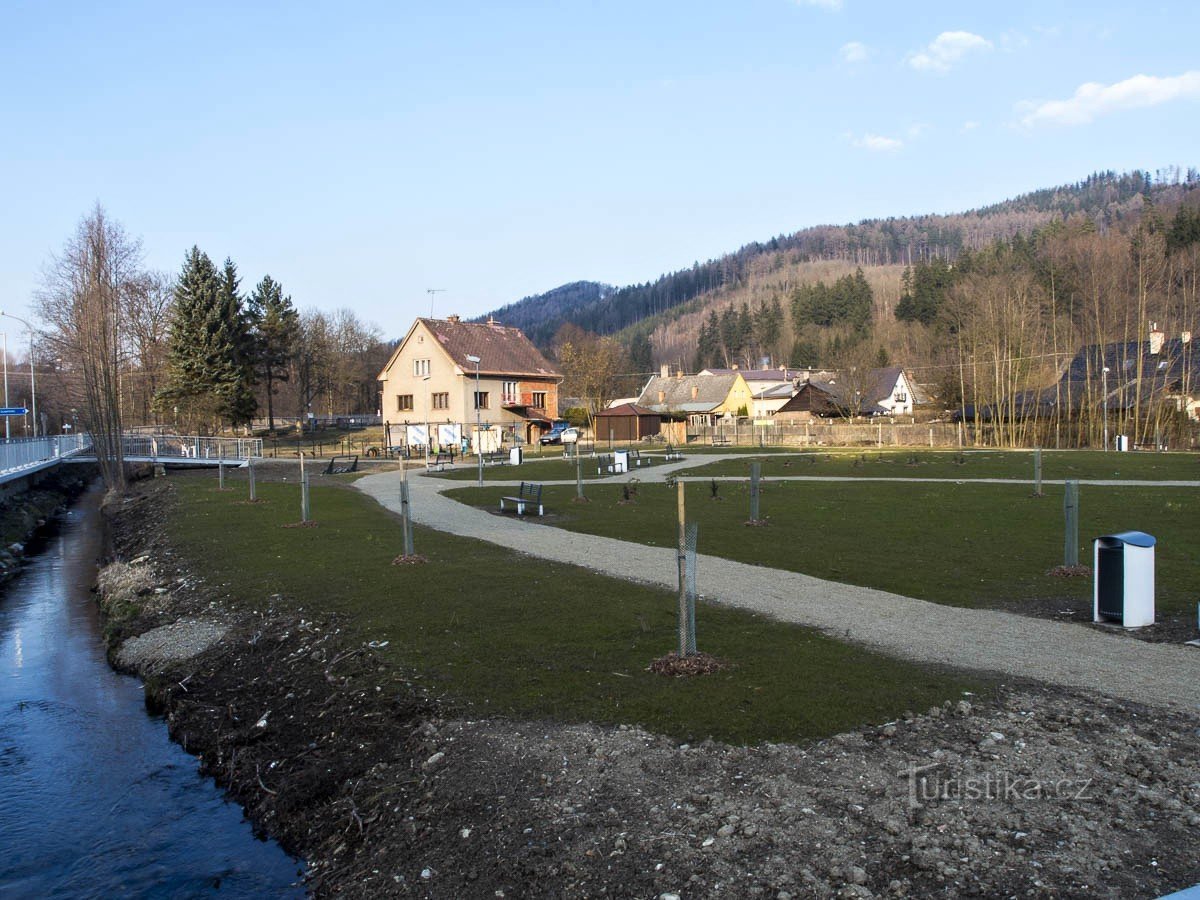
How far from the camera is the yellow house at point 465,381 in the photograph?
66.6 metres

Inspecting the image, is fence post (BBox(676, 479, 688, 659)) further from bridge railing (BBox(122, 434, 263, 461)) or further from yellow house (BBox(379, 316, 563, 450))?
yellow house (BBox(379, 316, 563, 450))

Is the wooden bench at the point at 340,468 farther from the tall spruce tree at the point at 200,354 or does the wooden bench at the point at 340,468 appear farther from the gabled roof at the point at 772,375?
the gabled roof at the point at 772,375

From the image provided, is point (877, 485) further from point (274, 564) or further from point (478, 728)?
point (478, 728)

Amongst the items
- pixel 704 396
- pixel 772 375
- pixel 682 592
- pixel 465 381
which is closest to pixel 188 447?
pixel 465 381

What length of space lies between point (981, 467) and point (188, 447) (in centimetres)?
4254

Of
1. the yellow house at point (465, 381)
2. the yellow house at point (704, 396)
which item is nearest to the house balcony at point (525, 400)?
the yellow house at point (465, 381)

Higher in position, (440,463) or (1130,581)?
(1130,581)

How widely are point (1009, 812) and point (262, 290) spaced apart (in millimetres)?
84275

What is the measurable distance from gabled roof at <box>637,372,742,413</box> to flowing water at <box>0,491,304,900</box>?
90.6m

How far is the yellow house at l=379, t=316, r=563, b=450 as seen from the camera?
219ft

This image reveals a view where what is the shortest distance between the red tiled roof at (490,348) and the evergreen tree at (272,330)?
1540cm

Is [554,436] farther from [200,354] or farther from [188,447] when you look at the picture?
[188,447]

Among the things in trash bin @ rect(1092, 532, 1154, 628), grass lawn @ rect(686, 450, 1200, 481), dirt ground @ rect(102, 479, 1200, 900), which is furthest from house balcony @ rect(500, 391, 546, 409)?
dirt ground @ rect(102, 479, 1200, 900)

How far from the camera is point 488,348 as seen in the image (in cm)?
7050
